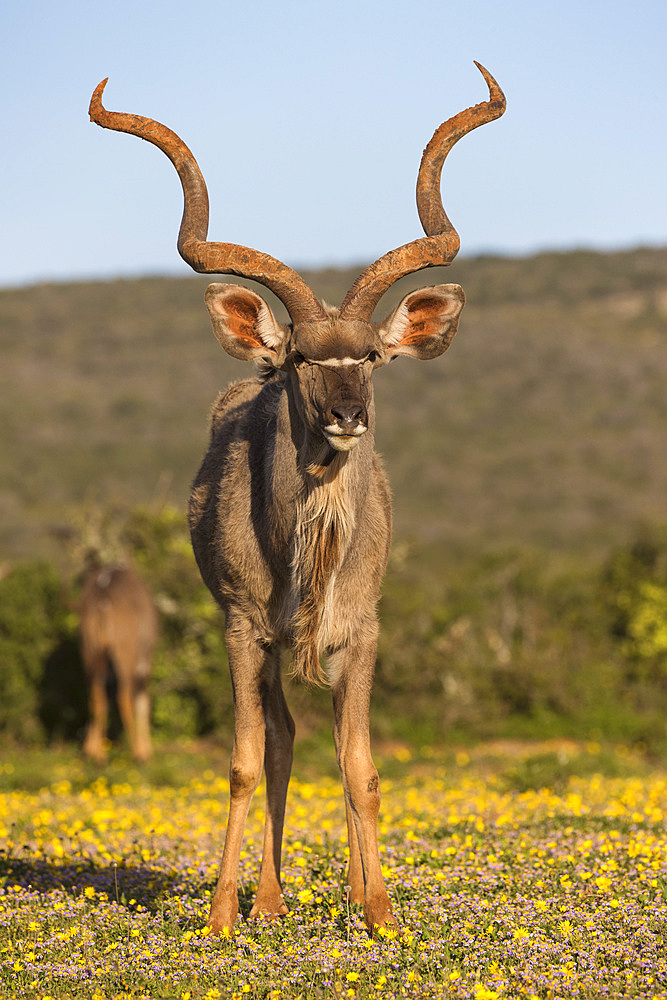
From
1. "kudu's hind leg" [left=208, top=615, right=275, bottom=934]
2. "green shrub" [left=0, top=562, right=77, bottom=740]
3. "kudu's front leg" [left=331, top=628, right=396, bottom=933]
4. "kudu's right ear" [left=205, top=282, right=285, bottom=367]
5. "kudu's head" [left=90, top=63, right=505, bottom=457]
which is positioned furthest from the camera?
"green shrub" [left=0, top=562, right=77, bottom=740]

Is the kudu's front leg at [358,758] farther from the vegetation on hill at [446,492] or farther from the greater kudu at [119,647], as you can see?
the vegetation on hill at [446,492]

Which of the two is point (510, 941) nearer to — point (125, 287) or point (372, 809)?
point (372, 809)

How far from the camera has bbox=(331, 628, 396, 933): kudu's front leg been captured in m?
6.48

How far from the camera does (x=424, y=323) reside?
21.8ft

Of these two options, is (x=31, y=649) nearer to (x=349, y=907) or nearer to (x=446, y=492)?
(x=349, y=907)

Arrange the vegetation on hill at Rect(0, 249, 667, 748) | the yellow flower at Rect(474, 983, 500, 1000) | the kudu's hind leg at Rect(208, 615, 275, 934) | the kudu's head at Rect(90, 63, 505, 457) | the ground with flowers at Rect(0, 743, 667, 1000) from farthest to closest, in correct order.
Answer: the vegetation on hill at Rect(0, 249, 667, 748) < the kudu's hind leg at Rect(208, 615, 275, 934) < the kudu's head at Rect(90, 63, 505, 457) < the ground with flowers at Rect(0, 743, 667, 1000) < the yellow flower at Rect(474, 983, 500, 1000)

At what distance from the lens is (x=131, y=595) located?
16.1 meters

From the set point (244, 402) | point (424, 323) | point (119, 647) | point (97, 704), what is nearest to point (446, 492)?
point (119, 647)

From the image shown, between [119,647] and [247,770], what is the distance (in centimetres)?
953

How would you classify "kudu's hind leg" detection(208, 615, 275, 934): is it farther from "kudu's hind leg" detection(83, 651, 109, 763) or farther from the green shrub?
the green shrub

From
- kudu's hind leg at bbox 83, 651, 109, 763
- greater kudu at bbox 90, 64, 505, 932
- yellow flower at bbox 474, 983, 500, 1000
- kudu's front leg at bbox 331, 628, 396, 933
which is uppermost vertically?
greater kudu at bbox 90, 64, 505, 932

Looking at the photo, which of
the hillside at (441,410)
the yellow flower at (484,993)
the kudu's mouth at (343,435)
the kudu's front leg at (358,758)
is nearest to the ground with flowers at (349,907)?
the yellow flower at (484,993)

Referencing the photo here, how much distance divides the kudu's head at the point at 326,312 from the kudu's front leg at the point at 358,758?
1.30m

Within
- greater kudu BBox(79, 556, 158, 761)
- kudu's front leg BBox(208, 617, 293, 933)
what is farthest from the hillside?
kudu's front leg BBox(208, 617, 293, 933)
